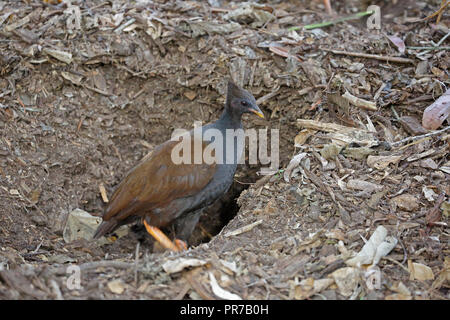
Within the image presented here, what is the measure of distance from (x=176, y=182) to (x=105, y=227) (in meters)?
0.81

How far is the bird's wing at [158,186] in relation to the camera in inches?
182

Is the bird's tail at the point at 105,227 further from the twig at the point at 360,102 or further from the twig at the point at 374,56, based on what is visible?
the twig at the point at 374,56

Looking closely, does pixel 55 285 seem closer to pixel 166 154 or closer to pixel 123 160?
pixel 166 154

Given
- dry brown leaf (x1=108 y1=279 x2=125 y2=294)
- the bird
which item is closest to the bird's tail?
the bird

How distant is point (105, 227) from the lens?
15.5ft

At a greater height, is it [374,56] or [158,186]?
[374,56]

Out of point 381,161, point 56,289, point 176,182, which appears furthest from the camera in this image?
point 176,182

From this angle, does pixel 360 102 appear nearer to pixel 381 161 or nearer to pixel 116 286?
pixel 381 161

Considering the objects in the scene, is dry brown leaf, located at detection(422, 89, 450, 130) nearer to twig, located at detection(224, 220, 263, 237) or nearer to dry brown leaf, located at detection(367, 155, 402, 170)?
dry brown leaf, located at detection(367, 155, 402, 170)

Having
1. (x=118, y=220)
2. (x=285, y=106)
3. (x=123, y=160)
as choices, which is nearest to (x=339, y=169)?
(x=285, y=106)

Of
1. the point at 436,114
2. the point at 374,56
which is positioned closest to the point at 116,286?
the point at 436,114

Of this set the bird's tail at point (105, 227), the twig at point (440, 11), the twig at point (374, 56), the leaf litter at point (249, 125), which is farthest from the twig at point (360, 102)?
the bird's tail at point (105, 227)

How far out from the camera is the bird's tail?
4.72 m

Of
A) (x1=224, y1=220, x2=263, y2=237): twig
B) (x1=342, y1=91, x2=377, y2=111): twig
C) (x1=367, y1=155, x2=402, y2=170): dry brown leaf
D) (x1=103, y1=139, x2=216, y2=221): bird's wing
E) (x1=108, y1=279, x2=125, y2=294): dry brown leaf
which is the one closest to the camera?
(x1=108, y1=279, x2=125, y2=294): dry brown leaf
